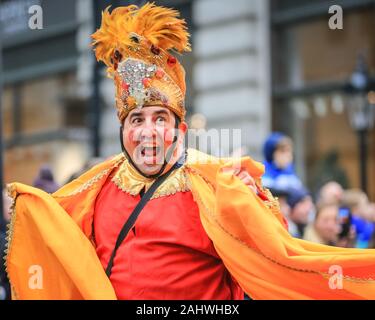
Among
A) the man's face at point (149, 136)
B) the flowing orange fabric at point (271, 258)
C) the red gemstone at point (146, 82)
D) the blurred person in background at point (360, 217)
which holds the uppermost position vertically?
the red gemstone at point (146, 82)

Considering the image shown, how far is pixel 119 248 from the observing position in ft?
15.7

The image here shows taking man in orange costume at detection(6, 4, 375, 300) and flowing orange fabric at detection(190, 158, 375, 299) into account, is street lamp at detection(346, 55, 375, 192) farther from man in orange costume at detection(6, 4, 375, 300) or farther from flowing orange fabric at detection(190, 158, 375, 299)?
flowing orange fabric at detection(190, 158, 375, 299)

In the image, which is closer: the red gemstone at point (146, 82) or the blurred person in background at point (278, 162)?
the red gemstone at point (146, 82)

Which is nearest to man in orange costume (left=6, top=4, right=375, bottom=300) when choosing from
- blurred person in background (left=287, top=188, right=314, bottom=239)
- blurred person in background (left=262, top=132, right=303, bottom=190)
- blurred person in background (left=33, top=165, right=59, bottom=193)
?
blurred person in background (left=33, top=165, right=59, bottom=193)

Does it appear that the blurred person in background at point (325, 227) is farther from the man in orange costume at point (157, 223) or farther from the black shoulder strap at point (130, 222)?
the black shoulder strap at point (130, 222)

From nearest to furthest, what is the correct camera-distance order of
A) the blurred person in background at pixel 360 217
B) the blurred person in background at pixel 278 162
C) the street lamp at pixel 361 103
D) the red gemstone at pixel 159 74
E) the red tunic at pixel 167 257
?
1. the red tunic at pixel 167 257
2. the red gemstone at pixel 159 74
3. the blurred person in background at pixel 360 217
4. the blurred person in background at pixel 278 162
5. the street lamp at pixel 361 103

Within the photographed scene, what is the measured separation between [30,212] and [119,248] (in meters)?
0.52

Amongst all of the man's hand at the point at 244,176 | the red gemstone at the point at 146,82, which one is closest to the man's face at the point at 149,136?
the red gemstone at the point at 146,82

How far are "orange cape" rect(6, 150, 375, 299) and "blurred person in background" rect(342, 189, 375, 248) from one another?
3656 mm

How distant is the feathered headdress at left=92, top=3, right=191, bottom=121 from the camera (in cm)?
479

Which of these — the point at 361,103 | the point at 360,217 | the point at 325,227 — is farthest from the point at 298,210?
the point at 361,103

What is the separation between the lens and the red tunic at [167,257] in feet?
15.3

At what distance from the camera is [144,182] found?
4934 millimetres

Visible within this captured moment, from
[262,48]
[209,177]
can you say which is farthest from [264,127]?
[209,177]
